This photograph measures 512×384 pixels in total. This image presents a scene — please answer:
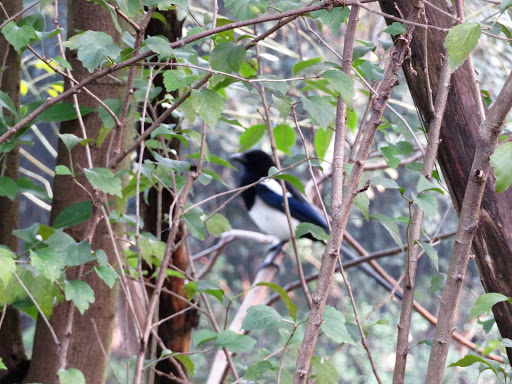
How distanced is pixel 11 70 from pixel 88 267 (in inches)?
18.4

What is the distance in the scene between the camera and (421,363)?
16.6ft

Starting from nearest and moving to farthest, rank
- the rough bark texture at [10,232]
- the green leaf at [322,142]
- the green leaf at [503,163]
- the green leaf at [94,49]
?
the green leaf at [503,163]
the green leaf at [94,49]
the green leaf at [322,142]
the rough bark texture at [10,232]

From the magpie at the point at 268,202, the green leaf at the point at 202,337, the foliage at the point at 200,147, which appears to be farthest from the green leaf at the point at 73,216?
the magpie at the point at 268,202

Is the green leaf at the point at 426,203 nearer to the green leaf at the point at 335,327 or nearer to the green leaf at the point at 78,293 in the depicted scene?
the green leaf at the point at 335,327

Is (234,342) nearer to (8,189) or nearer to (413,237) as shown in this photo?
(413,237)

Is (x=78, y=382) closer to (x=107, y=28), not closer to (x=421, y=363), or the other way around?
(x=107, y=28)

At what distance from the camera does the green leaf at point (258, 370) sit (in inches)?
37.8

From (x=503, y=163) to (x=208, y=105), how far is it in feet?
1.26

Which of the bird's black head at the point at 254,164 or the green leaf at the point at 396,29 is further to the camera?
the bird's black head at the point at 254,164

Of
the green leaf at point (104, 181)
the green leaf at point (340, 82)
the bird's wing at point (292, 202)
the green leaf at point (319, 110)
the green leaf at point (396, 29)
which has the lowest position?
the bird's wing at point (292, 202)

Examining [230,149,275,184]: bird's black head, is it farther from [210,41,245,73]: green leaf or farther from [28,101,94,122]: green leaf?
[210,41,245,73]: green leaf

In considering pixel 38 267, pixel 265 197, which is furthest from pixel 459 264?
pixel 265 197

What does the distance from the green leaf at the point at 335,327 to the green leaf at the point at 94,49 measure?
400mm

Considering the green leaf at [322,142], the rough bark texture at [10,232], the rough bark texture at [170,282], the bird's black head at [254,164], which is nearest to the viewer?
the green leaf at [322,142]
